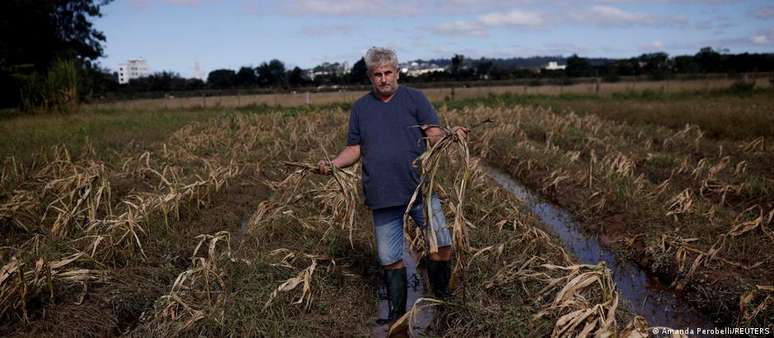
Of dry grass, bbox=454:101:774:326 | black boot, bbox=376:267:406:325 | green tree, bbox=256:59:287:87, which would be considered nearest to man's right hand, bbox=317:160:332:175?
black boot, bbox=376:267:406:325

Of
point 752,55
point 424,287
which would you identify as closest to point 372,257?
point 424,287

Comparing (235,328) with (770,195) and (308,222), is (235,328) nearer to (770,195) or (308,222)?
(308,222)

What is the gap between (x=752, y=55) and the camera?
42938mm

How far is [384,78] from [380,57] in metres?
0.12

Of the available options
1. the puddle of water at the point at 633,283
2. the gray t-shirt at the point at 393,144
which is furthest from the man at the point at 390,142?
the puddle of water at the point at 633,283

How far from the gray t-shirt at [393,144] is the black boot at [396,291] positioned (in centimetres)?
46

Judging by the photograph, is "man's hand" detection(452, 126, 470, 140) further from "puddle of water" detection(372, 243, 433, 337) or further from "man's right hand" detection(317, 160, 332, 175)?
"puddle of water" detection(372, 243, 433, 337)

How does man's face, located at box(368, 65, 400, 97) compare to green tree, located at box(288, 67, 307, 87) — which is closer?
man's face, located at box(368, 65, 400, 97)

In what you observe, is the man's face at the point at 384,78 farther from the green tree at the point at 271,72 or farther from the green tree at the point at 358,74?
the green tree at the point at 271,72

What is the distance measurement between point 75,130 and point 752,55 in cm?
4301

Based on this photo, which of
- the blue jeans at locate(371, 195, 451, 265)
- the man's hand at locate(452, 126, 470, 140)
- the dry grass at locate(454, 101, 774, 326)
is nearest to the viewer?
the man's hand at locate(452, 126, 470, 140)

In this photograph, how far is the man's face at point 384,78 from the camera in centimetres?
356

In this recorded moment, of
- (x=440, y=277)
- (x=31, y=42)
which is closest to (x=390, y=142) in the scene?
(x=440, y=277)

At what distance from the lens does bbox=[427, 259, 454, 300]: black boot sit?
3.91 m
